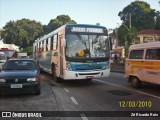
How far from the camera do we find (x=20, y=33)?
75812mm

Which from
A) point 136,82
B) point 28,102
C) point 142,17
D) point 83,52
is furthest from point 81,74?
point 142,17

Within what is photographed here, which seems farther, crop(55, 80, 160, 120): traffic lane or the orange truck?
the orange truck

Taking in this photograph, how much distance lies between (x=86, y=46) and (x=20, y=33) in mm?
64430

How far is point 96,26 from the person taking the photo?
→ 1482 centimetres

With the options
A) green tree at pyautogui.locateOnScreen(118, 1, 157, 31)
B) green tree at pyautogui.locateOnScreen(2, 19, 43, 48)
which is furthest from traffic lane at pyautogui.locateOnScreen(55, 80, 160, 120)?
green tree at pyautogui.locateOnScreen(118, 1, 157, 31)

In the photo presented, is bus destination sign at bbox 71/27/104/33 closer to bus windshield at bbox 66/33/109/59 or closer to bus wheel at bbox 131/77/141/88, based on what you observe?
bus windshield at bbox 66/33/109/59

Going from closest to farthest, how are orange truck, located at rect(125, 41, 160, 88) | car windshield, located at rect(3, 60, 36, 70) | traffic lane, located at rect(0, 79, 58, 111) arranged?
traffic lane, located at rect(0, 79, 58, 111)
orange truck, located at rect(125, 41, 160, 88)
car windshield, located at rect(3, 60, 36, 70)

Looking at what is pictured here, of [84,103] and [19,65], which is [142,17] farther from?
[84,103]

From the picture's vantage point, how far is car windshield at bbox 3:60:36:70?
12.1 metres

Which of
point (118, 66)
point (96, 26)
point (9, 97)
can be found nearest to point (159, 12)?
point (118, 66)

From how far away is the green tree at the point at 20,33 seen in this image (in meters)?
76.2

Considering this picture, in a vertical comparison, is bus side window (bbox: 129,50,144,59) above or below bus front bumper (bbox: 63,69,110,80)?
above

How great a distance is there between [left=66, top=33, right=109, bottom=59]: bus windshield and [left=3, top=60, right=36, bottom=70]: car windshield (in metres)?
2.27

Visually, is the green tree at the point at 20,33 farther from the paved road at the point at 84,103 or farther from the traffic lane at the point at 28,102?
the paved road at the point at 84,103
